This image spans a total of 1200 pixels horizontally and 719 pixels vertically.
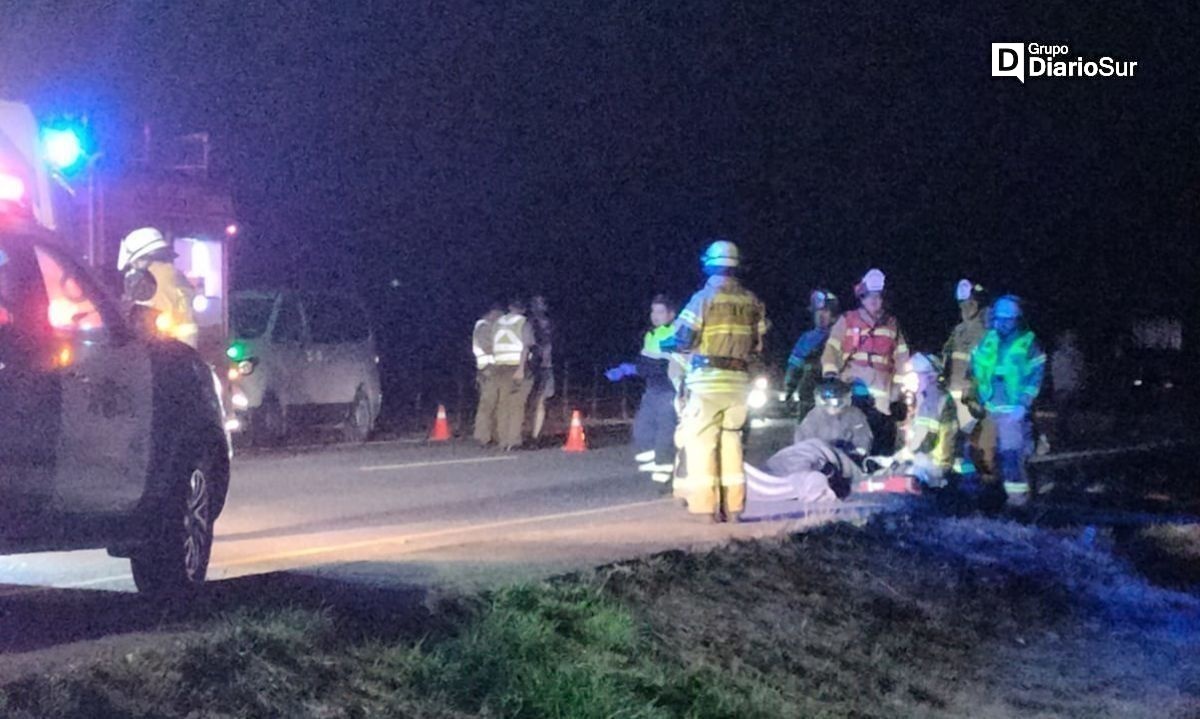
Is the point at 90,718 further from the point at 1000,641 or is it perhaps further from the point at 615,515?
the point at 615,515

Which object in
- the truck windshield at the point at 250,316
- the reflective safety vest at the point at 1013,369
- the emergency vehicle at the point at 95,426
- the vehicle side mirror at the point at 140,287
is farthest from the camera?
the truck windshield at the point at 250,316

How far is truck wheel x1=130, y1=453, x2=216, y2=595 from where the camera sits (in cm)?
788

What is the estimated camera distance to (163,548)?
790 cm

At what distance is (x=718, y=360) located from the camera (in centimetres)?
1145

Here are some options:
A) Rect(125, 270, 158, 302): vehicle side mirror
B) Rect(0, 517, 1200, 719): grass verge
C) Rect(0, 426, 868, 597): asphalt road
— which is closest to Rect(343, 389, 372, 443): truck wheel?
Rect(0, 426, 868, 597): asphalt road

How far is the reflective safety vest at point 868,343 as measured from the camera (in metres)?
13.7

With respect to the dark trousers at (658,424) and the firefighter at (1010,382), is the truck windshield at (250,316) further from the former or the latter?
the firefighter at (1010,382)

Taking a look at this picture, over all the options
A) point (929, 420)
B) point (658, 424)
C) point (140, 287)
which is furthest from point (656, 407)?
point (140, 287)

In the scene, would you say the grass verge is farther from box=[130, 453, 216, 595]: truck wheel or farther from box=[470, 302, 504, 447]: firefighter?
box=[470, 302, 504, 447]: firefighter

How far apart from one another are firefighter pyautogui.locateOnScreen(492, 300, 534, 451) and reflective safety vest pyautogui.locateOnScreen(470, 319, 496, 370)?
69mm

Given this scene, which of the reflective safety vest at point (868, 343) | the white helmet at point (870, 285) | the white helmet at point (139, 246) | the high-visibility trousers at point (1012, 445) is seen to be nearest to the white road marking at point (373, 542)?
the reflective safety vest at point (868, 343)

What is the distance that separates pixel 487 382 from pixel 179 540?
12.4 metres

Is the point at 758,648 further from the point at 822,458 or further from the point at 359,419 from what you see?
the point at 359,419

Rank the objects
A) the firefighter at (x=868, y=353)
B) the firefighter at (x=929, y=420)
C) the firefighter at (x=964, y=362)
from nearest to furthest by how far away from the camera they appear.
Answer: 1. the firefighter at (x=868, y=353)
2. the firefighter at (x=929, y=420)
3. the firefighter at (x=964, y=362)
